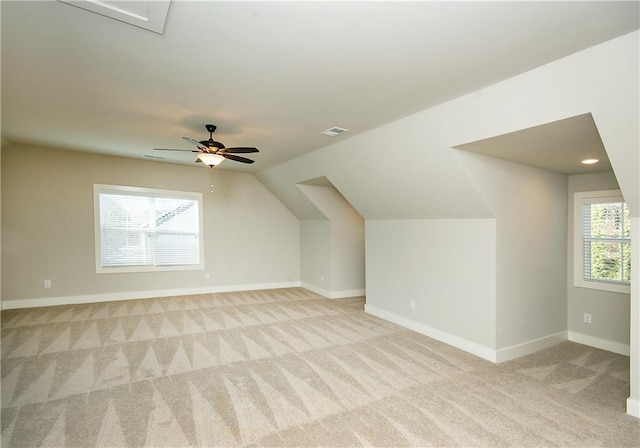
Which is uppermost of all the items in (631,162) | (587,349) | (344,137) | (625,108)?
(344,137)

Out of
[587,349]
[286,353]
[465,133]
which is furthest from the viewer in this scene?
[587,349]

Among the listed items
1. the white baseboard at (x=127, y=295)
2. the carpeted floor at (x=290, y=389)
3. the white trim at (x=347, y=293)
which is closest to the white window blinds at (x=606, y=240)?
the carpeted floor at (x=290, y=389)

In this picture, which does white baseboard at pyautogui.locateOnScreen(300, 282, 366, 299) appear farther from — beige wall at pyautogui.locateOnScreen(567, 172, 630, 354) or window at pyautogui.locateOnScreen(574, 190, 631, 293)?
window at pyautogui.locateOnScreen(574, 190, 631, 293)

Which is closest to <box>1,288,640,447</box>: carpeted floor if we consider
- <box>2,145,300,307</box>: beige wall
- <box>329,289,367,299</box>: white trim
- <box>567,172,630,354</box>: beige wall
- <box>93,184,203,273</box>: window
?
<box>567,172,630,354</box>: beige wall

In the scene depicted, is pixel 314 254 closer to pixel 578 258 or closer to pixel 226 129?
pixel 226 129

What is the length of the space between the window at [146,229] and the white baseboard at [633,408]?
6.55 meters

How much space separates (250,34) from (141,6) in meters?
0.59

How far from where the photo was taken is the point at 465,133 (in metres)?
2.94

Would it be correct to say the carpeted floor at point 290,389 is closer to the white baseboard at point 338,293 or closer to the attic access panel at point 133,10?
the white baseboard at point 338,293

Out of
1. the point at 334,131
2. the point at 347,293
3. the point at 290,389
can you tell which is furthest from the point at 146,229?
the point at 290,389

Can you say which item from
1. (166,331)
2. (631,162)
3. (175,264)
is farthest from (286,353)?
(175,264)

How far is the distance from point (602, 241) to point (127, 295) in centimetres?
768

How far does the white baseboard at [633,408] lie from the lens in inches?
96.0

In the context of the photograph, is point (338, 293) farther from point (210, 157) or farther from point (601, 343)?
point (601, 343)
